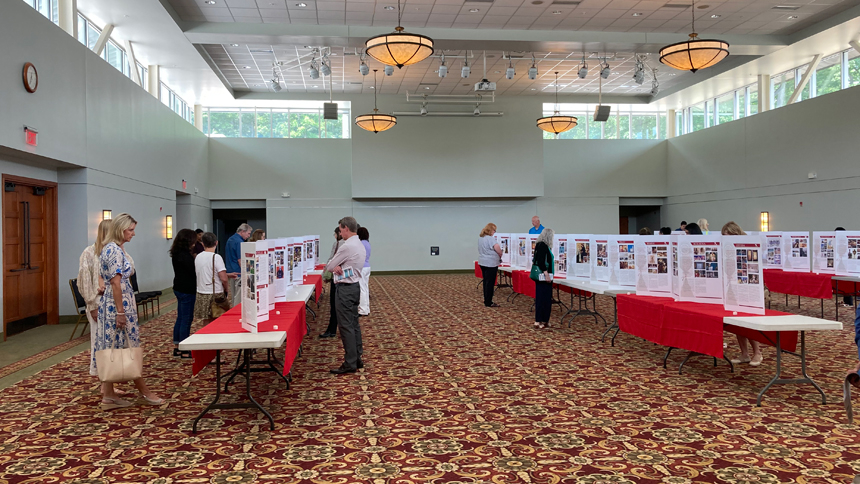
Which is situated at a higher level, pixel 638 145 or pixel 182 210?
pixel 638 145

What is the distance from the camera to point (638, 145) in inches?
843

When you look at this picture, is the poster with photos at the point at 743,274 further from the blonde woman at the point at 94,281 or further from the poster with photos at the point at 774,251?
the poster with photos at the point at 774,251

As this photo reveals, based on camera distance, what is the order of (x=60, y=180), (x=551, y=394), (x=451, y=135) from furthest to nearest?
(x=451, y=135)
(x=60, y=180)
(x=551, y=394)

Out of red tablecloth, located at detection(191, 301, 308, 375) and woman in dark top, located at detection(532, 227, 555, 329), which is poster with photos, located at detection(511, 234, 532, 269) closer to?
woman in dark top, located at detection(532, 227, 555, 329)

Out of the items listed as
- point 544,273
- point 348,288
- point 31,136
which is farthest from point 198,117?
point 348,288

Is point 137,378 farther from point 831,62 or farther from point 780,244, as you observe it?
point 831,62

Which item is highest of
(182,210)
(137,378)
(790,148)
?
(790,148)

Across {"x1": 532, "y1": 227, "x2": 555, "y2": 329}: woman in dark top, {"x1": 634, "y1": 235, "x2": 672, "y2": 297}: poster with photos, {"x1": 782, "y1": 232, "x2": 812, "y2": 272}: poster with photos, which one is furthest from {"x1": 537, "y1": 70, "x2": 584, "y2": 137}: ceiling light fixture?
{"x1": 634, "y1": 235, "x2": 672, "y2": 297}: poster with photos

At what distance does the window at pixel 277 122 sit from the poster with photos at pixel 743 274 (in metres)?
16.3

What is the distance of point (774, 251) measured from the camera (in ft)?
32.6

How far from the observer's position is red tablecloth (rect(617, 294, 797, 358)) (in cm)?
491

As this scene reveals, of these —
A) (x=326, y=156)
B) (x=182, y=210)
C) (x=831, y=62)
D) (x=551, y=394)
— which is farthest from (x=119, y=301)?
(x=831, y=62)

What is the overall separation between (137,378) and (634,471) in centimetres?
388

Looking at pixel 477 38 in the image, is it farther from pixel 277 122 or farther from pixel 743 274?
pixel 277 122
